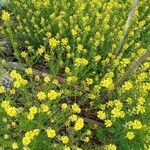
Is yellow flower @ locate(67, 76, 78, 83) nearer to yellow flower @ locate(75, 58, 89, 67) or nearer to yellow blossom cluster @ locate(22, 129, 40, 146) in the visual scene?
yellow flower @ locate(75, 58, 89, 67)

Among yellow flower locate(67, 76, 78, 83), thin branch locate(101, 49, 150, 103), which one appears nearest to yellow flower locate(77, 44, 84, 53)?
yellow flower locate(67, 76, 78, 83)

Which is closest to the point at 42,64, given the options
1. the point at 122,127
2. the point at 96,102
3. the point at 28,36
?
the point at 28,36

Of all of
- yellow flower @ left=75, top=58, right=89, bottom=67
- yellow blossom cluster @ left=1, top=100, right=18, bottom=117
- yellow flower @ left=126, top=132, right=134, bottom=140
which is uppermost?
yellow flower @ left=75, top=58, right=89, bottom=67

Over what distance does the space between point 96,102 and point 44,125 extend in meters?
0.55

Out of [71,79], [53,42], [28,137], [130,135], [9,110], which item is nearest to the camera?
[28,137]

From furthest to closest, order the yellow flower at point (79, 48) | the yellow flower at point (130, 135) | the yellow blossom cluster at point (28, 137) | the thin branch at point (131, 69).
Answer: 1. the yellow flower at point (79, 48)
2. the thin branch at point (131, 69)
3. the yellow flower at point (130, 135)
4. the yellow blossom cluster at point (28, 137)

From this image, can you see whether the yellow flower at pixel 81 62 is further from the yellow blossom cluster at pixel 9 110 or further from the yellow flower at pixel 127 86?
the yellow blossom cluster at pixel 9 110

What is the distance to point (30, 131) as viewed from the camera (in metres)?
3.40

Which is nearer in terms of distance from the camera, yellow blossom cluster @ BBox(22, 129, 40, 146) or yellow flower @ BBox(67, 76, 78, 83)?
yellow blossom cluster @ BBox(22, 129, 40, 146)

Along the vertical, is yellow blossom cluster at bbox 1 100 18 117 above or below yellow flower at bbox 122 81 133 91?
above

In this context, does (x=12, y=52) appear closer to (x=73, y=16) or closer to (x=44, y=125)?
(x=73, y=16)

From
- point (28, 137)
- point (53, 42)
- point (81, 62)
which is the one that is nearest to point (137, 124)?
point (81, 62)

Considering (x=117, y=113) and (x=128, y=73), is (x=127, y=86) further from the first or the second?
(x=117, y=113)

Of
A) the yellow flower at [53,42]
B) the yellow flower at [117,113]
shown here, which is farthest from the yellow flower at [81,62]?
the yellow flower at [117,113]
